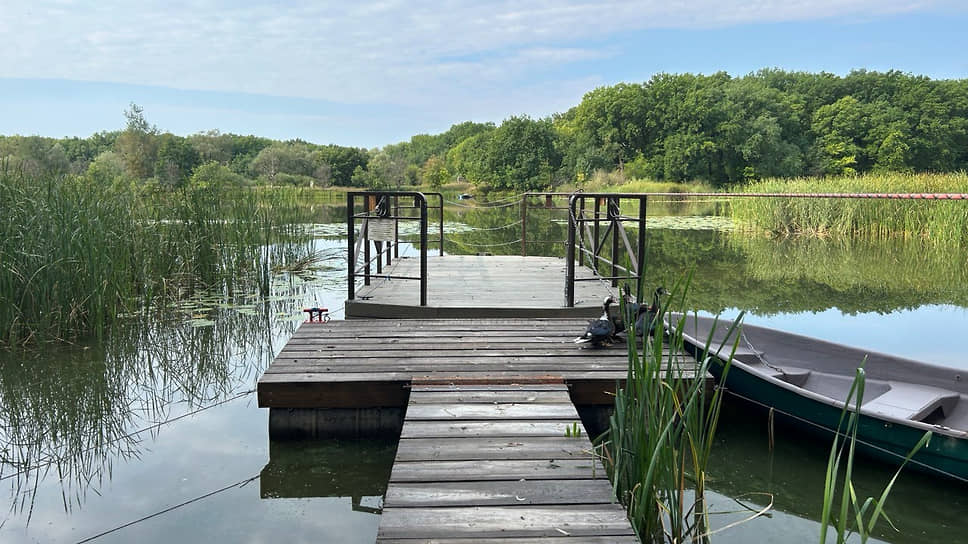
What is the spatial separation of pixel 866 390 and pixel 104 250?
5865 millimetres

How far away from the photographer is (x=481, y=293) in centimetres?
650

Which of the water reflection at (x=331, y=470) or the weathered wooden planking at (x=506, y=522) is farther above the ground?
the weathered wooden planking at (x=506, y=522)

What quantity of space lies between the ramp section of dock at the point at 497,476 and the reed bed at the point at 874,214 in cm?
1281

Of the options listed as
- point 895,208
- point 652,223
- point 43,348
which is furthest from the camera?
point 652,223

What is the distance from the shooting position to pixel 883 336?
7.12m

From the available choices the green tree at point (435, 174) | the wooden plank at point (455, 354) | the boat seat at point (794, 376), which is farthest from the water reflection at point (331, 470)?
the green tree at point (435, 174)

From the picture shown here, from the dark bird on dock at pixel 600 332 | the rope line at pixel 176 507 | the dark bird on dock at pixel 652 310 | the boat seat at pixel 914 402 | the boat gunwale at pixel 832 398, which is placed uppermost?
the dark bird on dock at pixel 652 310

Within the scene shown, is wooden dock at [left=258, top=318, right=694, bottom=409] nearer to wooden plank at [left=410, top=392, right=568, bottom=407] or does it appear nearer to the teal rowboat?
wooden plank at [left=410, top=392, right=568, bottom=407]

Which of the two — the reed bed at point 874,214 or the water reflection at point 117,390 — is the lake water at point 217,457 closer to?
the water reflection at point 117,390

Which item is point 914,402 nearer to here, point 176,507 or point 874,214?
point 176,507

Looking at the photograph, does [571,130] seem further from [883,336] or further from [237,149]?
[883,336]

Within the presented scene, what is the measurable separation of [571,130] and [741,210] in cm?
4055

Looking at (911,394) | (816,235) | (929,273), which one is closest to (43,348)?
(911,394)

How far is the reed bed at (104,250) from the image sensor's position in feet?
18.4
